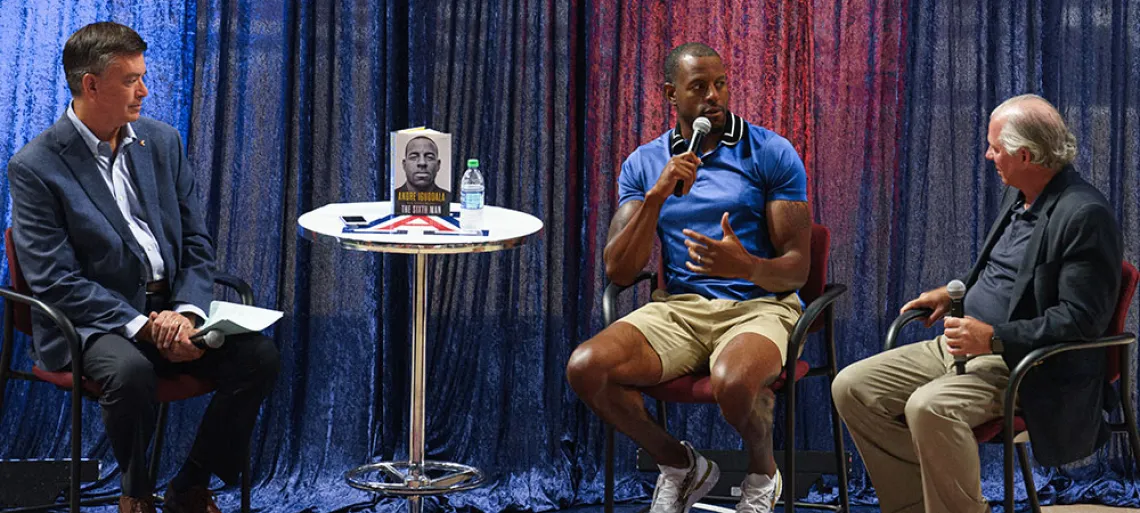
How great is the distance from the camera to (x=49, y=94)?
4238 millimetres

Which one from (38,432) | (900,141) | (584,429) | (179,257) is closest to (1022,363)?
(900,141)

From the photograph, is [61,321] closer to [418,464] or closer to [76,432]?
[76,432]

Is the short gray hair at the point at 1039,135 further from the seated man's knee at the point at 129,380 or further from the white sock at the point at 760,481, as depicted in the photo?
the seated man's knee at the point at 129,380

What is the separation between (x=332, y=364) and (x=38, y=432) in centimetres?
101

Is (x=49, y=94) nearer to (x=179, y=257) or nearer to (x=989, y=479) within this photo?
(x=179, y=257)

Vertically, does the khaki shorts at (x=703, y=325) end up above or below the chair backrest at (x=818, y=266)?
below

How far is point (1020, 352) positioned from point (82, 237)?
252cm

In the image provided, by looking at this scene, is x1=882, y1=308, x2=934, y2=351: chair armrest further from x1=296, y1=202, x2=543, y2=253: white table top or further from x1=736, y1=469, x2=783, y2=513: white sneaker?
x1=296, y1=202, x2=543, y2=253: white table top

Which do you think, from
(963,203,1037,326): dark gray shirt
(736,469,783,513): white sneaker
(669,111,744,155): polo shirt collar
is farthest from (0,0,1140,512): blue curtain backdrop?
(736,469,783,513): white sneaker

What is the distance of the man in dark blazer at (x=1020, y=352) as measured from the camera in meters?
3.19

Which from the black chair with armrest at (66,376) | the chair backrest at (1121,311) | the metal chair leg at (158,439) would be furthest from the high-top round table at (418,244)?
the chair backrest at (1121,311)

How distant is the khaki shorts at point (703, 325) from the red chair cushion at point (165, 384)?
1.23m

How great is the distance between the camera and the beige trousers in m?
3.24

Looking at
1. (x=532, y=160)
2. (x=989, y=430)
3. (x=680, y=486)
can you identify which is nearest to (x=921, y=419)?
(x=989, y=430)
